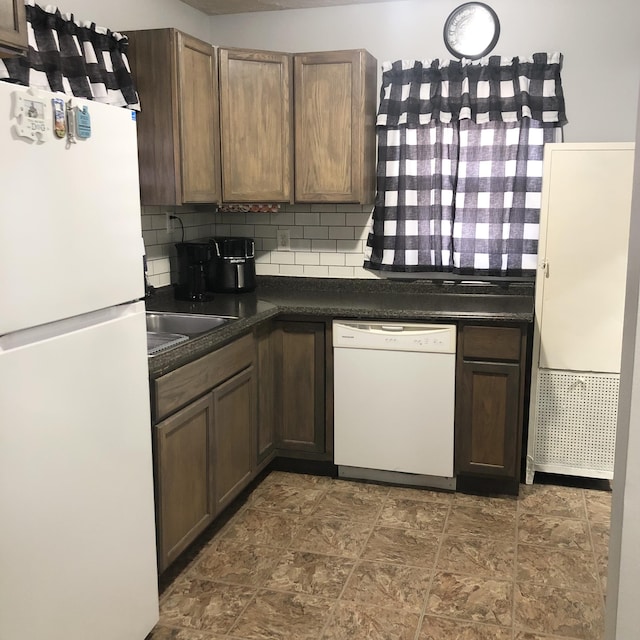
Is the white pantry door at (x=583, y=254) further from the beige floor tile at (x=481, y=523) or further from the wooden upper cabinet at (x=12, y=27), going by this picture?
the wooden upper cabinet at (x=12, y=27)

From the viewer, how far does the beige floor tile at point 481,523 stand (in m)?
3.13

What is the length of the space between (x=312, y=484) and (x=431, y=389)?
786 mm

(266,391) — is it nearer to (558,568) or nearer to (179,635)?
(179,635)

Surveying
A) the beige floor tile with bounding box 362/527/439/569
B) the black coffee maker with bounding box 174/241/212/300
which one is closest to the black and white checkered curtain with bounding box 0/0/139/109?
the black coffee maker with bounding box 174/241/212/300

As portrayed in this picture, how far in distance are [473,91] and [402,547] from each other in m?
2.27

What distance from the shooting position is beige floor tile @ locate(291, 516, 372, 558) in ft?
9.81

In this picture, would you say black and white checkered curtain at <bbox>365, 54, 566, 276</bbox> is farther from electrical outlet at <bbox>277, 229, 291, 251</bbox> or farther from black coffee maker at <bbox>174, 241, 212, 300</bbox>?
black coffee maker at <bbox>174, 241, 212, 300</bbox>

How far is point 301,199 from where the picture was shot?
3.74m

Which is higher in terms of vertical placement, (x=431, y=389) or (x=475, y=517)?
(x=431, y=389)

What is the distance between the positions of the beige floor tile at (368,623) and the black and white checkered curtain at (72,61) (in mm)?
2190

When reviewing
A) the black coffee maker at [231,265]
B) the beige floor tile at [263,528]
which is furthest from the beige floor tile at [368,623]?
the black coffee maker at [231,265]

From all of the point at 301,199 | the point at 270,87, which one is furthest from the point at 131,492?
the point at 270,87

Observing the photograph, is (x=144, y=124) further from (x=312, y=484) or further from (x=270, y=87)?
(x=312, y=484)

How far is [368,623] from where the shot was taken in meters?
2.49
